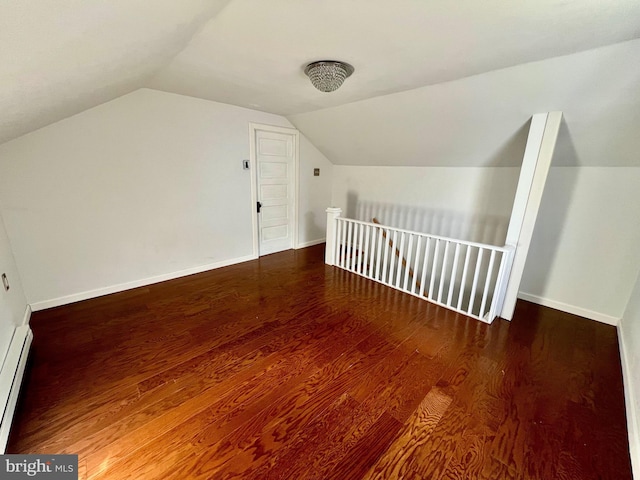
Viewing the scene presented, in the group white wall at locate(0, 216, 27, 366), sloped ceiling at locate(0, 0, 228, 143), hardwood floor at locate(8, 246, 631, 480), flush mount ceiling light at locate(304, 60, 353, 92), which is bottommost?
hardwood floor at locate(8, 246, 631, 480)

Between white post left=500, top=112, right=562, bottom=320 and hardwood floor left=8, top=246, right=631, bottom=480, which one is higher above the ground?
white post left=500, top=112, right=562, bottom=320

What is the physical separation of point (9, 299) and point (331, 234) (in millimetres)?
3211

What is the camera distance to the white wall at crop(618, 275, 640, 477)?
147 centimetres

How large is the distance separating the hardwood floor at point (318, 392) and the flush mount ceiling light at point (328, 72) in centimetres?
207

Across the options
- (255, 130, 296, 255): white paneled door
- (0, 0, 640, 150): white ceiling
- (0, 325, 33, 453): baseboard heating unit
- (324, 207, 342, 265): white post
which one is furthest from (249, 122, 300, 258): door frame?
(0, 325, 33, 453): baseboard heating unit

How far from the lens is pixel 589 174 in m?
2.65

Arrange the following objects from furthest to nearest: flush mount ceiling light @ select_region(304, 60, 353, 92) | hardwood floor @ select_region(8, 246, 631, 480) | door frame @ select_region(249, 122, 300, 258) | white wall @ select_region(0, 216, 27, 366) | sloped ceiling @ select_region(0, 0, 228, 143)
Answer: door frame @ select_region(249, 122, 300, 258)
flush mount ceiling light @ select_region(304, 60, 353, 92)
white wall @ select_region(0, 216, 27, 366)
hardwood floor @ select_region(8, 246, 631, 480)
sloped ceiling @ select_region(0, 0, 228, 143)

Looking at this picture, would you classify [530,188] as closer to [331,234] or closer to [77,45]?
[331,234]

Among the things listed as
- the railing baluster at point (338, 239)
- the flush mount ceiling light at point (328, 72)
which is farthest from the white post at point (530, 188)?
the railing baluster at point (338, 239)

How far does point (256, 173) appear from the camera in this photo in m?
3.97

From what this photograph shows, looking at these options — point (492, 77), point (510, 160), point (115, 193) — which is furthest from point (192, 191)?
point (510, 160)

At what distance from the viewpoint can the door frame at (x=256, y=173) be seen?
3.83 m

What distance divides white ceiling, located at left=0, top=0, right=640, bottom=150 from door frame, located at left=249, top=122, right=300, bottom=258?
1479 millimetres

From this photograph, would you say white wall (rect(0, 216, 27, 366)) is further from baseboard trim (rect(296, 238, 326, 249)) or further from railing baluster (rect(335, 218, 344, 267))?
baseboard trim (rect(296, 238, 326, 249))
